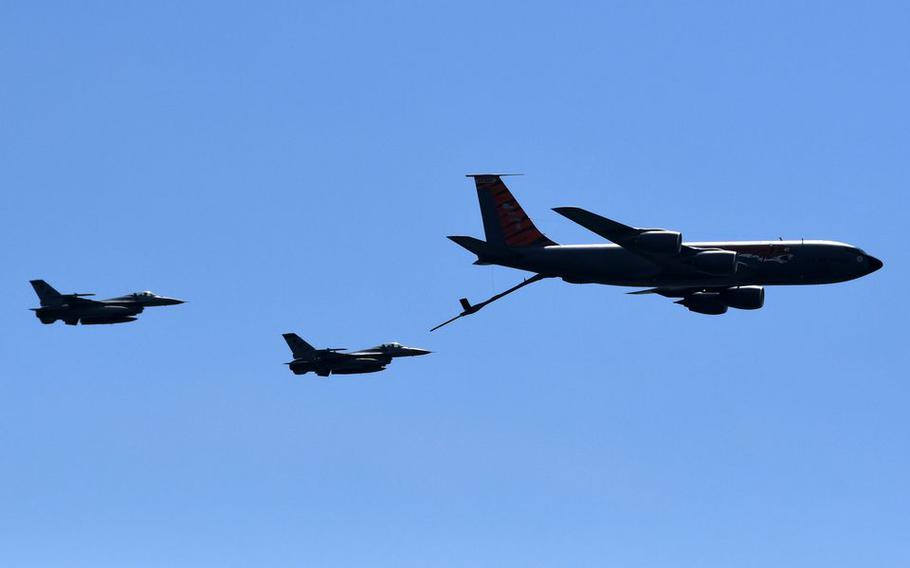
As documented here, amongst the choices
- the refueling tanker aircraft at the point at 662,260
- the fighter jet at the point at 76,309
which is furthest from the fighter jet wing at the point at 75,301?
the refueling tanker aircraft at the point at 662,260

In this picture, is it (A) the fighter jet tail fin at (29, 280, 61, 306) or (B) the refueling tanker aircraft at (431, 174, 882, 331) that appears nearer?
(B) the refueling tanker aircraft at (431, 174, 882, 331)

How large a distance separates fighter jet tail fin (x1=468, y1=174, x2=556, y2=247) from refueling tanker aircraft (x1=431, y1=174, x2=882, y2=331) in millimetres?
68

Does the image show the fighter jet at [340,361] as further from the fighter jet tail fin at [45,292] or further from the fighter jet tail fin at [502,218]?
the fighter jet tail fin at [502,218]

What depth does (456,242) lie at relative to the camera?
3499 inches

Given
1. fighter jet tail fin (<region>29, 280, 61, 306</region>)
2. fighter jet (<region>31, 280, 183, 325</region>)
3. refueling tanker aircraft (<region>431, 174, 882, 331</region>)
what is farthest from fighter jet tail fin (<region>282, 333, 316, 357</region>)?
refueling tanker aircraft (<region>431, 174, 882, 331</region>)

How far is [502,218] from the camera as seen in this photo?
9125 centimetres

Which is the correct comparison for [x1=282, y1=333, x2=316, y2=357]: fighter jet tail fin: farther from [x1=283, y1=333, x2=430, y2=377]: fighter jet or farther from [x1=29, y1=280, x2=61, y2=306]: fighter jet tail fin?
[x1=29, y1=280, x2=61, y2=306]: fighter jet tail fin

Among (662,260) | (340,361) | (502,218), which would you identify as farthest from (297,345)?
(662,260)

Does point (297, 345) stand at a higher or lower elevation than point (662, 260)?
higher

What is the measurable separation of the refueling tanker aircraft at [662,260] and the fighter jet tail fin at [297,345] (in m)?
34.7

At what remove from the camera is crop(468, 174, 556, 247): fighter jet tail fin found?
296 feet

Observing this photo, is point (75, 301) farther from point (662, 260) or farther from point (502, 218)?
point (662, 260)

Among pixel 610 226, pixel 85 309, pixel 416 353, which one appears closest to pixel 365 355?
pixel 416 353

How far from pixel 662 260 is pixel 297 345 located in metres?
49.3
